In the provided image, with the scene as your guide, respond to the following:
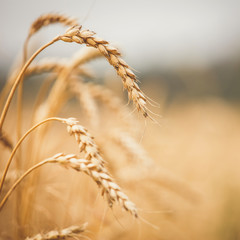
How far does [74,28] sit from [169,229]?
206 cm

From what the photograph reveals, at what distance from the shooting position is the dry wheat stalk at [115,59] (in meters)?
0.62

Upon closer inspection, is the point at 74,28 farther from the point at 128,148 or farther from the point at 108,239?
the point at 108,239

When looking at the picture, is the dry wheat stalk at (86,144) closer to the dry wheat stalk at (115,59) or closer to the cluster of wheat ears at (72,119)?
the cluster of wheat ears at (72,119)

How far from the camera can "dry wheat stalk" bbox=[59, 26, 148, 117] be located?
0.62m

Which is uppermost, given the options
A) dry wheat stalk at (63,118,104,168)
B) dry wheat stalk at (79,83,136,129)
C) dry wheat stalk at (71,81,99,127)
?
dry wheat stalk at (63,118,104,168)

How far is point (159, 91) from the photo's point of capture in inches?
139

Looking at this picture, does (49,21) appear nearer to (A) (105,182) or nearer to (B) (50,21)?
(B) (50,21)

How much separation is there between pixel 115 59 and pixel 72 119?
0.69 feet

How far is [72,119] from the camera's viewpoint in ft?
2.29

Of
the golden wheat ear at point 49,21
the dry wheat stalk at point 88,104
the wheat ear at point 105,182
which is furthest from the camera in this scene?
the dry wheat stalk at point 88,104

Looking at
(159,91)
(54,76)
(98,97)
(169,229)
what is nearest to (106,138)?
(98,97)

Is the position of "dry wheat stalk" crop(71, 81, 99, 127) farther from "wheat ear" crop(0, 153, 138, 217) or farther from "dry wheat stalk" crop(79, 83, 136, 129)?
"wheat ear" crop(0, 153, 138, 217)

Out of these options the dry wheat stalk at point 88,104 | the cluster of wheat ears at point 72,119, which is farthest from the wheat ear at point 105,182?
the dry wheat stalk at point 88,104

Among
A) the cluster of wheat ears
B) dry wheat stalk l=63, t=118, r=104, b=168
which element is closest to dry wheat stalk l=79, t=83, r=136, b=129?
the cluster of wheat ears
